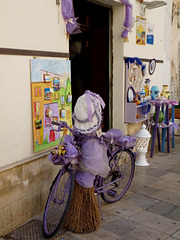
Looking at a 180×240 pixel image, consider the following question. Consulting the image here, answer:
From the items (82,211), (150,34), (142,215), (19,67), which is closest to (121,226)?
(142,215)

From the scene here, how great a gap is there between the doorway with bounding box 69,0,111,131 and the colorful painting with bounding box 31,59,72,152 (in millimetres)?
2013

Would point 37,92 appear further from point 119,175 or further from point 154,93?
point 154,93

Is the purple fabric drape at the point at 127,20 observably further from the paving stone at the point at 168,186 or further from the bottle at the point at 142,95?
the paving stone at the point at 168,186

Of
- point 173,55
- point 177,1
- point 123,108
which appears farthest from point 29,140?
point 177,1

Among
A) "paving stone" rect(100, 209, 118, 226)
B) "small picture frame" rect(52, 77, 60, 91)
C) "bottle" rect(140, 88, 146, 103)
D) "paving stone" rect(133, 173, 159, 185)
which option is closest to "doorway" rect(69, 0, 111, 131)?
"bottle" rect(140, 88, 146, 103)

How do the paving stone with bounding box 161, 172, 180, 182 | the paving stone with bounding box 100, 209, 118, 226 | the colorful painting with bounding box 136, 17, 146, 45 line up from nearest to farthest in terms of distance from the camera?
the paving stone with bounding box 100, 209, 118, 226
the paving stone with bounding box 161, 172, 180, 182
the colorful painting with bounding box 136, 17, 146, 45

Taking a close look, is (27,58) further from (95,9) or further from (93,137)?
(95,9)

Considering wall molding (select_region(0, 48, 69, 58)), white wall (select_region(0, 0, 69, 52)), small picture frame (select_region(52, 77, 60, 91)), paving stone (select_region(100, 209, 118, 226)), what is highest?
white wall (select_region(0, 0, 69, 52))

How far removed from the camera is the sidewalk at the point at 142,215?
352 cm

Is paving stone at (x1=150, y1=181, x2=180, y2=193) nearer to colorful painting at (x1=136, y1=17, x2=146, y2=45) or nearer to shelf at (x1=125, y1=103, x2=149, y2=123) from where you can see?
shelf at (x1=125, y1=103, x2=149, y2=123)

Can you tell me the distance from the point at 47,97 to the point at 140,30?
11.0ft

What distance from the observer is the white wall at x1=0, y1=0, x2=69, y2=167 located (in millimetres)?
3473

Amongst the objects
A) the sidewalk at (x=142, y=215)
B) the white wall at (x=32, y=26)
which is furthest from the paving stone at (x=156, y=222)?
the white wall at (x=32, y=26)

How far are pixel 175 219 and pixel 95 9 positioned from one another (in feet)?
14.4
